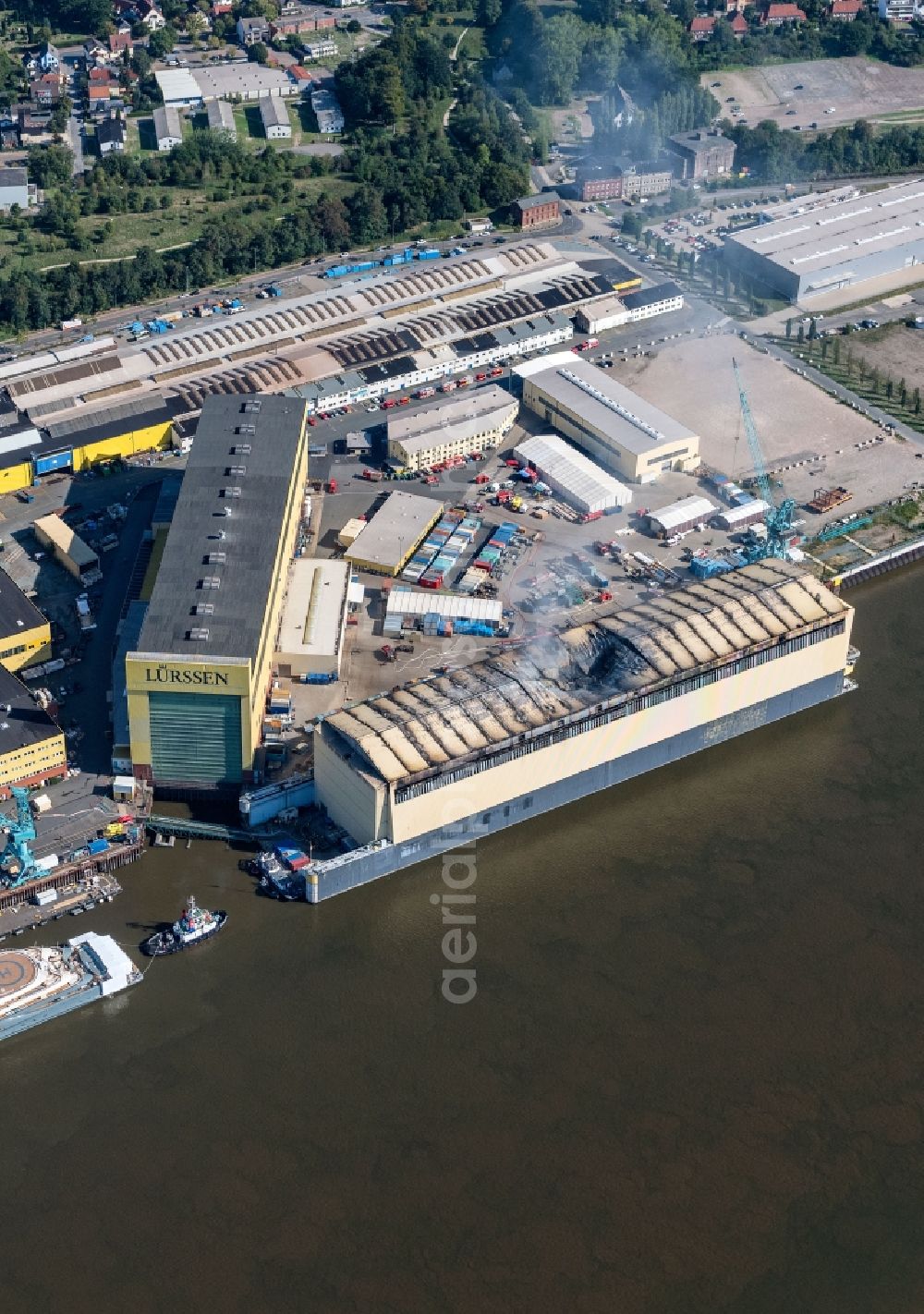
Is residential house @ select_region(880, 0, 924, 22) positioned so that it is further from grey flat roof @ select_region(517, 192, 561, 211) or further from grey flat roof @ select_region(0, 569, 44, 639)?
grey flat roof @ select_region(0, 569, 44, 639)

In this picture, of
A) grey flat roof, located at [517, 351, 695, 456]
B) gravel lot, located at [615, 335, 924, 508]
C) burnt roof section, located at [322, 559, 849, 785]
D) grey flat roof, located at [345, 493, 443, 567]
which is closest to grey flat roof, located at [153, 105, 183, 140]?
grey flat roof, located at [517, 351, 695, 456]

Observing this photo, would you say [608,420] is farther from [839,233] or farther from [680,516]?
[839,233]

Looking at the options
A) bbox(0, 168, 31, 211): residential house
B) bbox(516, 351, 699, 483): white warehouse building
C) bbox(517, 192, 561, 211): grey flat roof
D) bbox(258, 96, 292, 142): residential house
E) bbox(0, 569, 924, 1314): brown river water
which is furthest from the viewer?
bbox(258, 96, 292, 142): residential house

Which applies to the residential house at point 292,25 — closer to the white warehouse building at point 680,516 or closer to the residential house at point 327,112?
the residential house at point 327,112

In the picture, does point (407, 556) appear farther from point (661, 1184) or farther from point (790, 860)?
point (661, 1184)

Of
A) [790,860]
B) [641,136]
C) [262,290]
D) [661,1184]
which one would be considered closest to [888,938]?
[790,860]

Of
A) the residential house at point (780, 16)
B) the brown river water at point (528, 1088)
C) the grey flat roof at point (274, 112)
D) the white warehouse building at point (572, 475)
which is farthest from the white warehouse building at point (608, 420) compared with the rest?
the residential house at point (780, 16)
